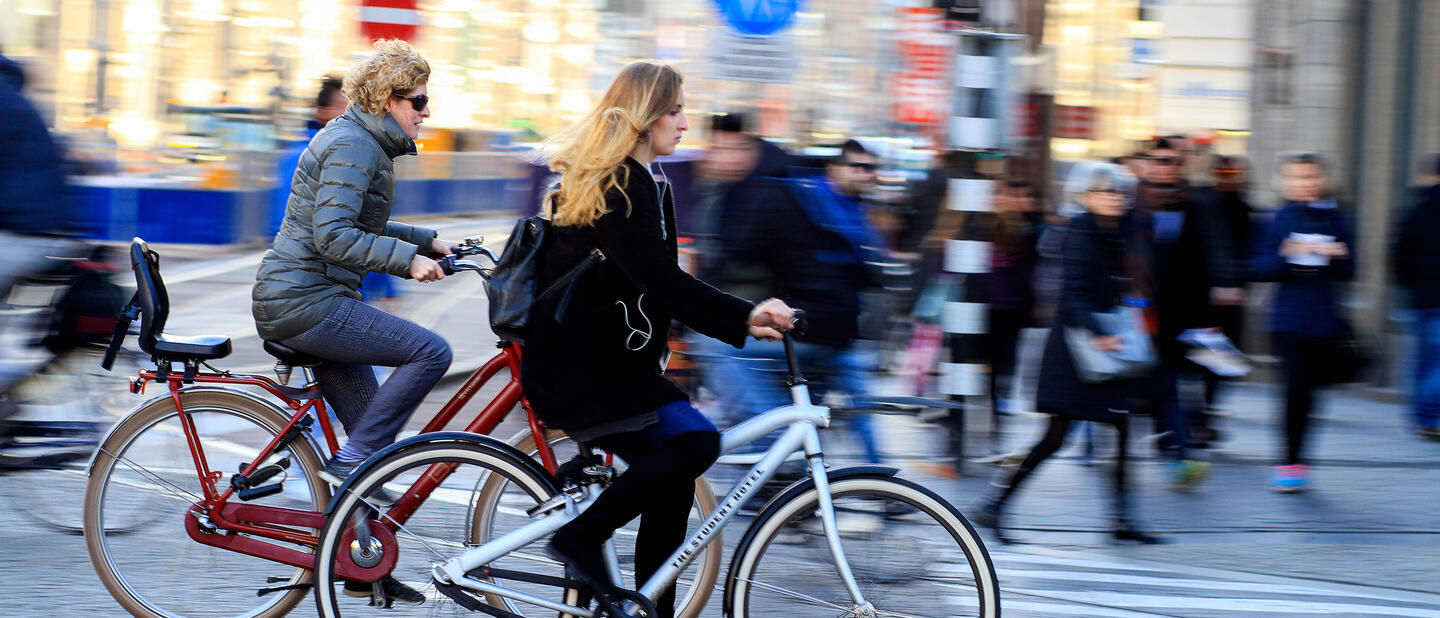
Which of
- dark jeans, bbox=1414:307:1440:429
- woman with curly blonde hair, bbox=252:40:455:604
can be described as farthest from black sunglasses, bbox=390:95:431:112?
dark jeans, bbox=1414:307:1440:429

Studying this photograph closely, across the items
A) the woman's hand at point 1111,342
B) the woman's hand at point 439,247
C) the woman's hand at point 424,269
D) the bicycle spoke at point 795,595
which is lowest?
the bicycle spoke at point 795,595

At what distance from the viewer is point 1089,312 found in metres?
5.84

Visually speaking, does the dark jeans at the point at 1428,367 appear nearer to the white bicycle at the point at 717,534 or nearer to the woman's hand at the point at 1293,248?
the woman's hand at the point at 1293,248

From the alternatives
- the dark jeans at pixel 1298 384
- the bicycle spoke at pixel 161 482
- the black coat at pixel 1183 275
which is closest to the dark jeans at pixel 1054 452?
the dark jeans at pixel 1298 384

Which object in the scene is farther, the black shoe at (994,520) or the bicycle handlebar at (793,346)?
the black shoe at (994,520)

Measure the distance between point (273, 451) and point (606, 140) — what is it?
1423mm

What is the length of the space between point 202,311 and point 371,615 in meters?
7.61

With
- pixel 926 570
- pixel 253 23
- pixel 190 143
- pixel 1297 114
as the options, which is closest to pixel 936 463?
pixel 926 570

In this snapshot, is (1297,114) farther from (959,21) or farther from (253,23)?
(253,23)

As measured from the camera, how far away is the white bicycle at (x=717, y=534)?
12.1 ft

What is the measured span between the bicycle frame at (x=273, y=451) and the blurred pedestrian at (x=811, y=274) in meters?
2.03

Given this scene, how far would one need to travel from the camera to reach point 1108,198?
19.1ft

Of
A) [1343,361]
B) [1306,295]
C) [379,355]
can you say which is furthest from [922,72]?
[379,355]

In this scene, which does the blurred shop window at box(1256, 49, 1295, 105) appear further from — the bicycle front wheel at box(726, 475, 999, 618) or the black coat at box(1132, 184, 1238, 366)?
the bicycle front wheel at box(726, 475, 999, 618)
